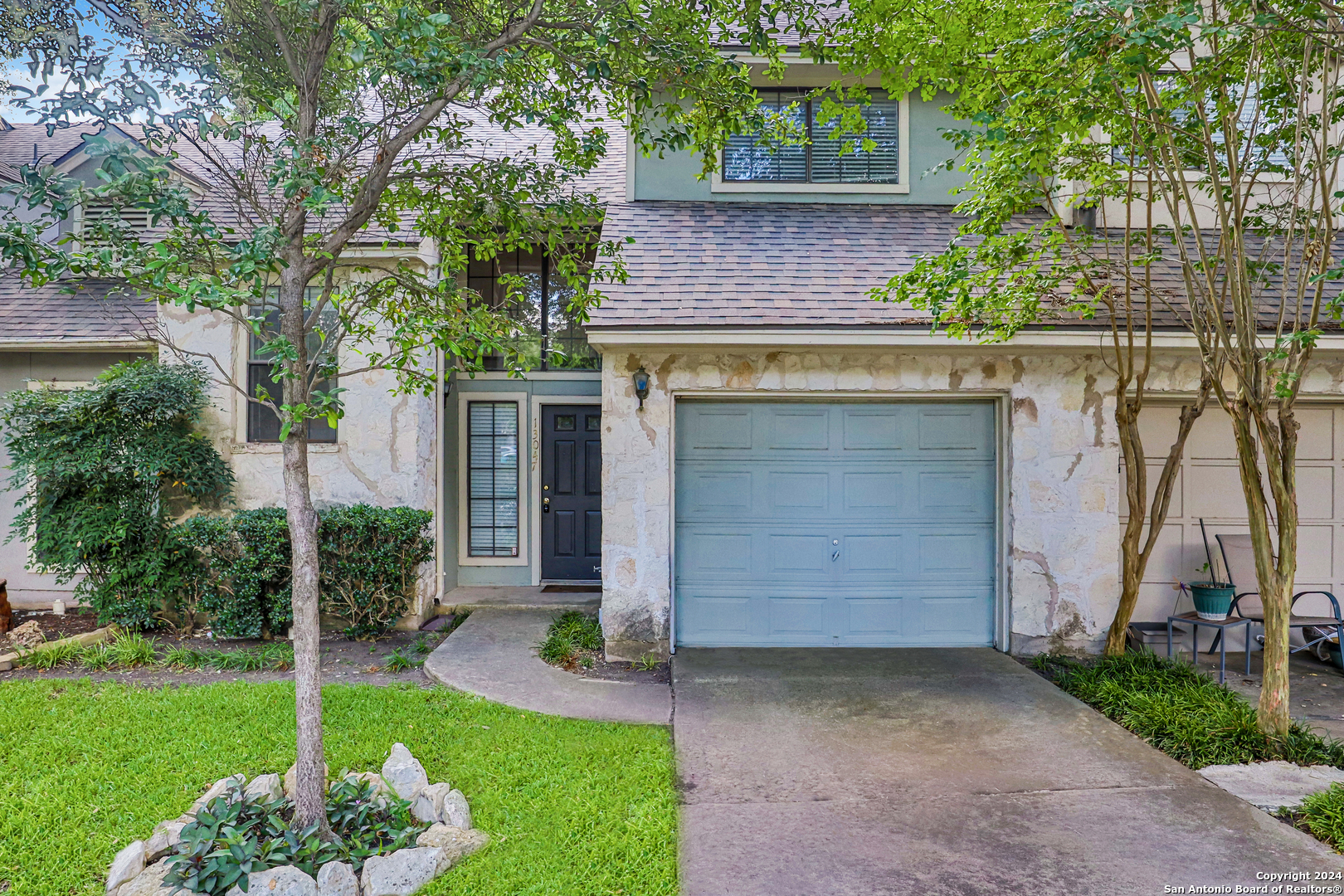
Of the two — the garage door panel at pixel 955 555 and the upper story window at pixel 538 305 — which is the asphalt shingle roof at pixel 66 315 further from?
the garage door panel at pixel 955 555

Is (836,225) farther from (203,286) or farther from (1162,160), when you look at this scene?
(203,286)

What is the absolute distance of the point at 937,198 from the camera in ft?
23.7

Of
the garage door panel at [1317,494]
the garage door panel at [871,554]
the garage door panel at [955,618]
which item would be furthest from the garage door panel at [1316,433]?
the garage door panel at [871,554]

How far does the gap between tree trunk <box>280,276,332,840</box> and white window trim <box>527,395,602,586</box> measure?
4641mm

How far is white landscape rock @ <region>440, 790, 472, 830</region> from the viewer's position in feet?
10.8

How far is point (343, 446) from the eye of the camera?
262 inches

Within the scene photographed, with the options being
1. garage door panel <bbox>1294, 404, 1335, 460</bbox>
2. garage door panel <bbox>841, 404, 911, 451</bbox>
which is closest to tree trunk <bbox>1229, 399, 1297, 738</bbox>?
garage door panel <bbox>841, 404, 911, 451</bbox>

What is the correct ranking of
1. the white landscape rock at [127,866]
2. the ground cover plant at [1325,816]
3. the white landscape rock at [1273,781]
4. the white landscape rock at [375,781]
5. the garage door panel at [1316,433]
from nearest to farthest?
the white landscape rock at [127,866] → the ground cover plant at [1325,816] → the white landscape rock at [375,781] → the white landscape rock at [1273,781] → the garage door panel at [1316,433]

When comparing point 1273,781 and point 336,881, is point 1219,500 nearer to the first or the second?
point 1273,781

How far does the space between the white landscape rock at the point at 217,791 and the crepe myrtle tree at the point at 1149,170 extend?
471 cm

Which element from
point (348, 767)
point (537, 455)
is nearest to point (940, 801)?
point (348, 767)

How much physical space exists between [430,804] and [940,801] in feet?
8.38

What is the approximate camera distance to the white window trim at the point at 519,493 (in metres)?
7.82

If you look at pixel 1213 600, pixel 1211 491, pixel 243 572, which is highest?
pixel 1211 491
